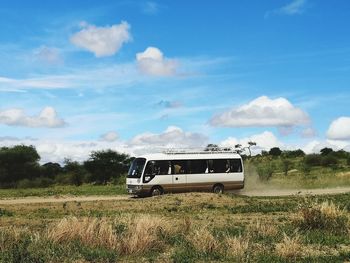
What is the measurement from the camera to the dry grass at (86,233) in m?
12.6

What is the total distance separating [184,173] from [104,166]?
3767 centimetres

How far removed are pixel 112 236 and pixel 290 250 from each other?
13.3 feet

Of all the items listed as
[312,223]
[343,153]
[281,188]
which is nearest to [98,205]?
[312,223]

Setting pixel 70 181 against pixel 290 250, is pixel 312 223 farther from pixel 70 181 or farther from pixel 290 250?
pixel 70 181

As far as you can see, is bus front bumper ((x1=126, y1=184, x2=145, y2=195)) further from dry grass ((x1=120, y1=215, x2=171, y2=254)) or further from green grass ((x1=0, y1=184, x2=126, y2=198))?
dry grass ((x1=120, y1=215, x2=171, y2=254))

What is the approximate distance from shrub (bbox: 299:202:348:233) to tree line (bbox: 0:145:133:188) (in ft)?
169

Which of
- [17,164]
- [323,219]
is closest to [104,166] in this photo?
[17,164]

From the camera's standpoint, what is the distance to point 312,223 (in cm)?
1598

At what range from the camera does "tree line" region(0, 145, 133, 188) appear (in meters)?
68.8

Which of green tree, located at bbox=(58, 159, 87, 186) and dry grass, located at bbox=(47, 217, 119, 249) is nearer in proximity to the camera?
dry grass, located at bbox=(47, 217, 119, 249)

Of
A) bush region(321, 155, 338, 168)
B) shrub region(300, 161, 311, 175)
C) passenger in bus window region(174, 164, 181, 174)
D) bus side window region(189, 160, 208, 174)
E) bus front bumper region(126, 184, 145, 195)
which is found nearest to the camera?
bus front bumper region(126, 184, 145, 195)

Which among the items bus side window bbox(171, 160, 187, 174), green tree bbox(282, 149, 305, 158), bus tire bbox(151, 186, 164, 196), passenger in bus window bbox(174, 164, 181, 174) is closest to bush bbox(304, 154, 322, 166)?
green tree bbox(282, 149, 305, 158)

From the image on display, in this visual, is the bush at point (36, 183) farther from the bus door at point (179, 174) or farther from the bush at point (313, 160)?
the bus door at point (179, 174)

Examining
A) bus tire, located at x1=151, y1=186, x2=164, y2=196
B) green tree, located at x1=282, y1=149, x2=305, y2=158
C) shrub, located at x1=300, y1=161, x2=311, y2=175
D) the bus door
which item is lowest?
bus tire, located at x1=151, y1=186, x2=164, y2=196
